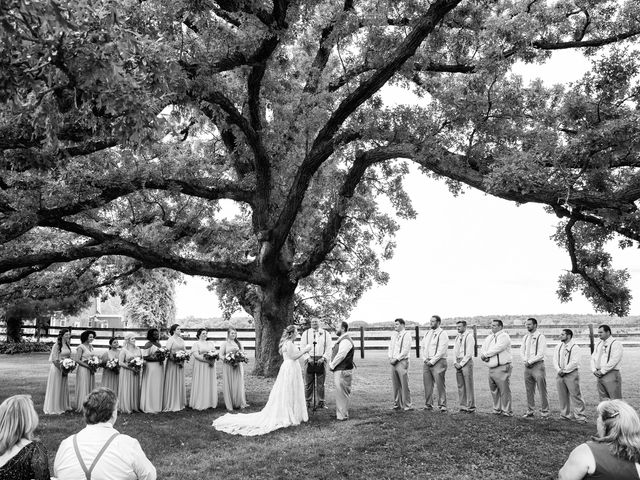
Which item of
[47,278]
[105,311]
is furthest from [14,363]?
[105,311]

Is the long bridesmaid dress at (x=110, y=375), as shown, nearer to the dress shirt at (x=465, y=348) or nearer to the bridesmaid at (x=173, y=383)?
the bridesmaid at (x=173, y=383)

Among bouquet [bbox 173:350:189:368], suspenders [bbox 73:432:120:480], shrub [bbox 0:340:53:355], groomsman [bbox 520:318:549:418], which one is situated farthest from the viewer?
shrub [bbox 0:340:53:355]

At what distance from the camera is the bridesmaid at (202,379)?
1289 cm

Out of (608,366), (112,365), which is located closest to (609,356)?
(608,366)

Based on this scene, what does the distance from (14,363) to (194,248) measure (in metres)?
10.5

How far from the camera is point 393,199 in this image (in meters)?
19.2

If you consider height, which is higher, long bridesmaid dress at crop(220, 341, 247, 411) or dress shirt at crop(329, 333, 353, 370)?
dress shirt at crop(329, 333, 353, 370)

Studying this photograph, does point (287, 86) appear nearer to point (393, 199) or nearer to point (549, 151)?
point (393, 199)

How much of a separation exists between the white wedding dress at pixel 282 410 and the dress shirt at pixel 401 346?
2388 millimetres

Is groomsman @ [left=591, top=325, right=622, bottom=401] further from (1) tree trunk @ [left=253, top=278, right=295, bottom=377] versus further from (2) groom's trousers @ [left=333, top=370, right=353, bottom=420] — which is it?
(1) tree trunk @ [left=253, top=278, right=295, bottom=377]

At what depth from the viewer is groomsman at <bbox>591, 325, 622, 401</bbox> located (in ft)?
36.4

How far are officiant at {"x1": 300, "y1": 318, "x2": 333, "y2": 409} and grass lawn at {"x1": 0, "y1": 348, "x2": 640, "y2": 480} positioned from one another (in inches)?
23.4

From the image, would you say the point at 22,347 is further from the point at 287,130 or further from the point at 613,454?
the point at 613,454

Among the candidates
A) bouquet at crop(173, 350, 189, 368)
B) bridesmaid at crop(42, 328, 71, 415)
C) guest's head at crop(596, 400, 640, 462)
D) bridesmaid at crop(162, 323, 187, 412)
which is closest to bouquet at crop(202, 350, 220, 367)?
bouquet at crop(173, 350, 189, 368)
